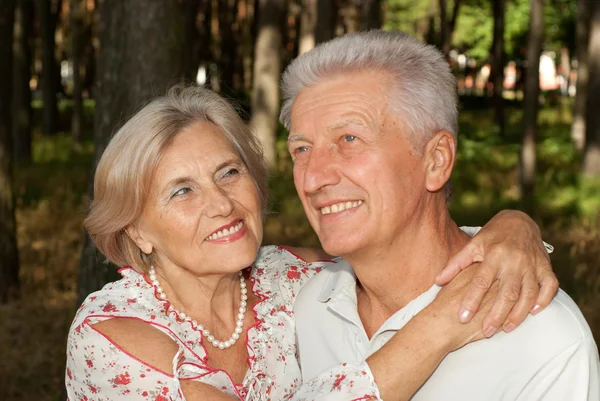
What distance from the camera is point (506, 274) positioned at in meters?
2.87

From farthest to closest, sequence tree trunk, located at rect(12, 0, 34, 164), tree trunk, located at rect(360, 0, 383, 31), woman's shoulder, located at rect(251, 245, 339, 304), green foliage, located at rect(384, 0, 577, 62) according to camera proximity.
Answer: green foliage, located at rect(384, 0, 577, 62) → tree trunk, located at rect(12, 0, 34, 164) → tree trunk, located at rect(360, 0, 383, 31) → woman's shoulder, located at rect(251, 245, 339, 304)

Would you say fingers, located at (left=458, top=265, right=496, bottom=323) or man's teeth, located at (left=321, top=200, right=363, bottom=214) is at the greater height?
man's teeth, located at (left=321, top=200, right=363, bottom=214)

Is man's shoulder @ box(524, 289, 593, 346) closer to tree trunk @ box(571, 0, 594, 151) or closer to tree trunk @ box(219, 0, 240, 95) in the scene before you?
tree trunk @ box(571, 0, 594, 151)

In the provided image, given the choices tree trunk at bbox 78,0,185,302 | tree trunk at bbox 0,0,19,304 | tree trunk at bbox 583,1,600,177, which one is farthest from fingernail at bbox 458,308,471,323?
tree trunk at bbox 583,1,600,177

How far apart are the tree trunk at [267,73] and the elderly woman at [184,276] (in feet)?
34.5

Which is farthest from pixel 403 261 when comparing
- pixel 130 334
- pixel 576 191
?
pixel 576 191

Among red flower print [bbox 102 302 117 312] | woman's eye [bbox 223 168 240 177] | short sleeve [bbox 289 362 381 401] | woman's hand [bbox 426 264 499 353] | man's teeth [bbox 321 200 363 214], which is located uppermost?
man's teeth [bbox 321 200 363 214]

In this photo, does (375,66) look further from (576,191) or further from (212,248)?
(576,191)

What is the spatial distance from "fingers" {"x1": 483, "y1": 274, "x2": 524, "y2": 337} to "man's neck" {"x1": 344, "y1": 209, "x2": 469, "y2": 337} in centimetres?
43

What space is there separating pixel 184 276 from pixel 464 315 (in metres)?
1.42

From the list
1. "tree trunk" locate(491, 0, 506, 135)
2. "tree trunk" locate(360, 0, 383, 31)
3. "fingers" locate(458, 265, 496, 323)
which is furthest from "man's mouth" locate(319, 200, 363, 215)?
"tree trunk" locate(491, 0, 506, 135)

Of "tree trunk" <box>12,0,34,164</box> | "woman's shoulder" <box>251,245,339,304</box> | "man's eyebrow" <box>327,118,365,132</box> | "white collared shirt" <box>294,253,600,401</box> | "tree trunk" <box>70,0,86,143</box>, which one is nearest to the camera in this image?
"white collared shirt" <box>294,253,600,401</box>

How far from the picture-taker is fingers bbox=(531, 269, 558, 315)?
2.78 m

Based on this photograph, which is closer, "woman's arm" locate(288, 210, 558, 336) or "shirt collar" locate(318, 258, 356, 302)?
"woman's arm" locate(288, 210, 558, 336)
